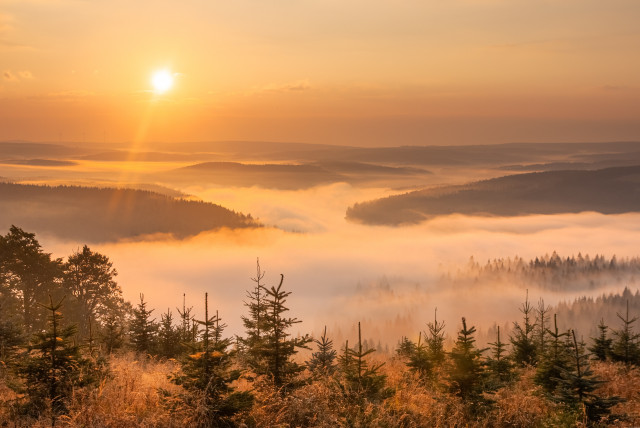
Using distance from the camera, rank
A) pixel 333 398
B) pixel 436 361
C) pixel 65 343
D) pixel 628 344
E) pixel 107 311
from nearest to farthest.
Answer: pixel 65 343 < pixel 333 398 < pixel 436 361 < pixel 628 344 < pixel 107 311

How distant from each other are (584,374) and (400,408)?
3.93 meters

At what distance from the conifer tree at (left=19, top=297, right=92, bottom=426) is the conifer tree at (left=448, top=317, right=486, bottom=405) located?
8.22 metres

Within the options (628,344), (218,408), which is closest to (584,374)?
(218,408)

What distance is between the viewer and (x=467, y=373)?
10953mm

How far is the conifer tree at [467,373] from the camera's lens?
10.8m

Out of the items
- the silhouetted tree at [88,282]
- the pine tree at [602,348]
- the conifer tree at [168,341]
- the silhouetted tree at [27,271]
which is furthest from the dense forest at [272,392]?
the silhouetted tree at [88,282]

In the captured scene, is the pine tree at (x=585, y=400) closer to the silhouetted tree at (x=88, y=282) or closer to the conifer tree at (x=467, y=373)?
the conifer tree at (x=467, y=373)

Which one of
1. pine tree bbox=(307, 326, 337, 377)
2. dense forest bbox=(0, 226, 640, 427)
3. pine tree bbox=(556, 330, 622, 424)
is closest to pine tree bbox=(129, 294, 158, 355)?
pine tree bbox=(307, 326, 337, 377)

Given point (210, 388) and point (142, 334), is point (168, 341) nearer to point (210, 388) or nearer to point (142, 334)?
point (142, 334)

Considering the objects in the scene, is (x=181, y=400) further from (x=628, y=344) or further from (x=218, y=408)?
(x=628, y=344)

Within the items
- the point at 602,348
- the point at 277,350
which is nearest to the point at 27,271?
the point at 277,350

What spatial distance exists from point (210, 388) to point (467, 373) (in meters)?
5.86

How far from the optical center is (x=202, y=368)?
9.35 metres

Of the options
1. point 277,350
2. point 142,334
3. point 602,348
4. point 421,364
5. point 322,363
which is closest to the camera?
point 277,350
